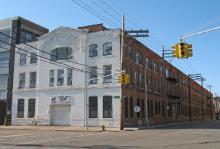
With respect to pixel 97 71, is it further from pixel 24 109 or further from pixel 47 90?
pixel 24 109

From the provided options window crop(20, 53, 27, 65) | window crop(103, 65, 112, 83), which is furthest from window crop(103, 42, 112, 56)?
window crop(20, 53, 27, 65)

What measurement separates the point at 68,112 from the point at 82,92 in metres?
3.47

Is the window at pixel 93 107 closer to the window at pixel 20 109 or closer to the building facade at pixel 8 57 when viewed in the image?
the window at pixel 20 109

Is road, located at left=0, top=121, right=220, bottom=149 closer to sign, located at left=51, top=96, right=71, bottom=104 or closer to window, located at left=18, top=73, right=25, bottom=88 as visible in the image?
sign, located at left=51, top=96, right=71, bottom=104

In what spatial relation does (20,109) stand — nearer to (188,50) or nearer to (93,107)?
(93,107)

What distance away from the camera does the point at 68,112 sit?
4578 cm

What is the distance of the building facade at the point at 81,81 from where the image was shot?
43.2 metres

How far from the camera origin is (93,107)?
43656 millimetres

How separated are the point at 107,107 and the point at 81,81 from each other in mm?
4976

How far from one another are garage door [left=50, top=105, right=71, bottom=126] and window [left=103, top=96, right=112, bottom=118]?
536 centimetres

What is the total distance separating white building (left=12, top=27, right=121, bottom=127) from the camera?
141 feet

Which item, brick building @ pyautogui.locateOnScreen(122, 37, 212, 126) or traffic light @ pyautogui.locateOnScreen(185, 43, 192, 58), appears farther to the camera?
brick building @ pyautogui.locateOnScreen(122, 37, 212, 126)

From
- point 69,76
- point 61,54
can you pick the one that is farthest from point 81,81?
point 61,54

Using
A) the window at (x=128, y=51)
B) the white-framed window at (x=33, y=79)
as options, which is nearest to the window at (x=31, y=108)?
the white-framed window at (x=33, y=79)
